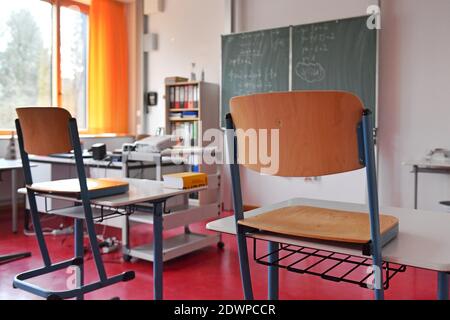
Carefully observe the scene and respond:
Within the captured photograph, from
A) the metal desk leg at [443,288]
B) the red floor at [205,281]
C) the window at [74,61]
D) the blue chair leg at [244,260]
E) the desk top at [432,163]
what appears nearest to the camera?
the blue chair leg at [244,260]

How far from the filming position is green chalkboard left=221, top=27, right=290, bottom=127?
4844 mm

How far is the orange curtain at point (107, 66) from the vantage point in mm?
5992

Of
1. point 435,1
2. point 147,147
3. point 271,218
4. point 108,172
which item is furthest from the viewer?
point 435,1

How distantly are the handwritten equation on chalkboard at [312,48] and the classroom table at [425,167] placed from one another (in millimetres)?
1328

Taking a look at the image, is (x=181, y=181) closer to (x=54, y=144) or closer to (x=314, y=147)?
(x=54, y=144)

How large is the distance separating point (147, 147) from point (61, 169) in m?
1.60

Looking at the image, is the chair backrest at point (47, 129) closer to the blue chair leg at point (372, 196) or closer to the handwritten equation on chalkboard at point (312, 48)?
the blue chair leg at point (372, 196)

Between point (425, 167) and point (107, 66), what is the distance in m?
4.28

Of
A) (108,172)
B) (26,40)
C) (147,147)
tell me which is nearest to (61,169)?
(108,172)

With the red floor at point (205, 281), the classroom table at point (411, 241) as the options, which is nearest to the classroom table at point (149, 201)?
the red floor at point (205, 281)

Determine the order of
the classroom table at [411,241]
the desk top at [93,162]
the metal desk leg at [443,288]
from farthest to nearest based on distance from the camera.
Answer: the desk top at [93,162] → the metal desk leg at [443,288] → the classroom table at [411,241]

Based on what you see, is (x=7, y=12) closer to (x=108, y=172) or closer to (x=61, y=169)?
(x=61, y=169)
